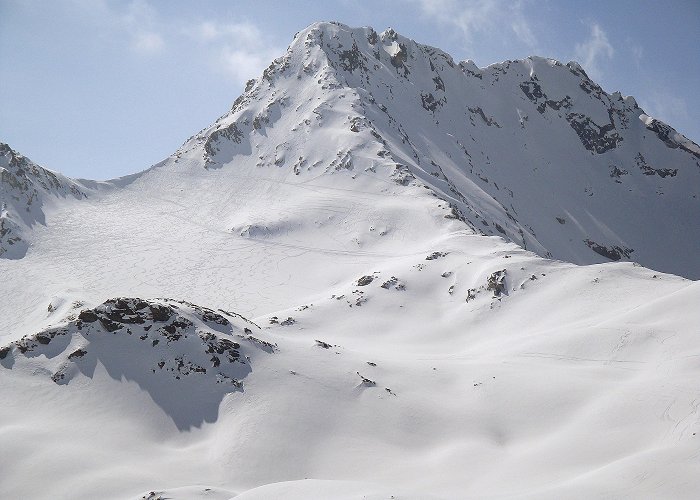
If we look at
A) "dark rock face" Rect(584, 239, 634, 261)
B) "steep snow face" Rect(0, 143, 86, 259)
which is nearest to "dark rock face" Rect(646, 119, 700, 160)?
"dark rock face" Rect(584, 239, 634, 261)

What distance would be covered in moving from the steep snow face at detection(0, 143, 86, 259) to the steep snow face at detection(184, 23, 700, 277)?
2522 cm

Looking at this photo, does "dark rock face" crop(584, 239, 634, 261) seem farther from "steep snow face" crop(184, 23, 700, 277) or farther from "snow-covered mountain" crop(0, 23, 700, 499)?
"snow-covered mountain" crop(0, 23, 700, 499)

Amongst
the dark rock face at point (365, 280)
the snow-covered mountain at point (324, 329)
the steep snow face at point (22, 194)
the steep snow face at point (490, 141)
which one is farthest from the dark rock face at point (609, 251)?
the steep snow face at point (22, 194)

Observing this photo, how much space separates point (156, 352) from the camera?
3084 centimetres

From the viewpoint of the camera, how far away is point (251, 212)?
258ft

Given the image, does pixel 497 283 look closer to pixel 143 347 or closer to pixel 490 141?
pixel 143 347

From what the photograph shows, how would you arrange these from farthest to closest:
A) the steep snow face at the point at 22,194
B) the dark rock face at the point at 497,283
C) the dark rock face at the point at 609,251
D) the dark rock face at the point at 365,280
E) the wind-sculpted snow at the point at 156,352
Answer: the dark rock face at the point at 609,251
the steep snow face at the point at 22,194
the dark rock face at the point at 365,280
the dark rock face at the point at 497,283
the wind-sculpted snow at the point at 156,352

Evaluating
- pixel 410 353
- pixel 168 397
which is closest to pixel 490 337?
pixel 410 353

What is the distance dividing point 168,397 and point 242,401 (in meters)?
4.08

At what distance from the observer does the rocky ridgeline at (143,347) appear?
29.9 m

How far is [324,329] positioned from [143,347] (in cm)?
1704

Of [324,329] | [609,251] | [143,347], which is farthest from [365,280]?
[609,251]

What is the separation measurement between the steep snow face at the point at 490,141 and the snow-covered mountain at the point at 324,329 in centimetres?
100

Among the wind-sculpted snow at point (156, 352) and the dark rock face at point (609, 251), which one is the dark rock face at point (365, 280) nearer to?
the wind-sculpted snow at point (156, 352)
